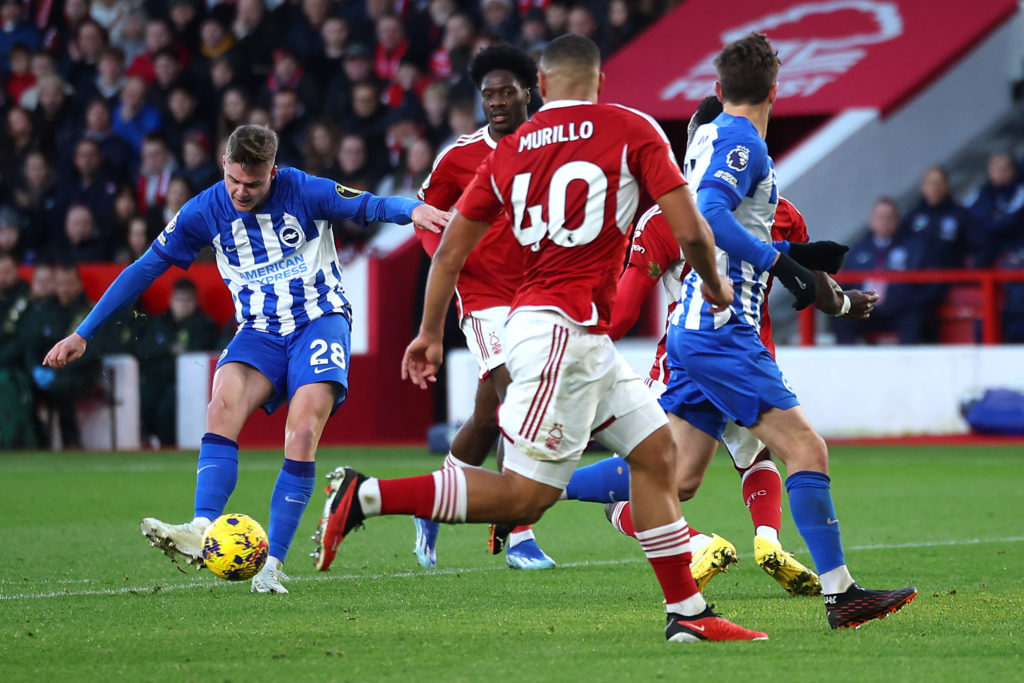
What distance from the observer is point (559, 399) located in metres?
4.65

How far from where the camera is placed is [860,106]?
1694 centimetres

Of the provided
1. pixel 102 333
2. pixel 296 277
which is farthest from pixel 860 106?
pixel 296 277

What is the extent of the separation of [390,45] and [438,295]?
13.9 m

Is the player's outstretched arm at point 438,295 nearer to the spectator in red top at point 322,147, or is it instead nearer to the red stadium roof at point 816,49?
the spectator in red top at point 322,147

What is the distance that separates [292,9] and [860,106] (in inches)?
272

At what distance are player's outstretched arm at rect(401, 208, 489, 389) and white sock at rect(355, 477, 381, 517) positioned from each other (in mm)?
325

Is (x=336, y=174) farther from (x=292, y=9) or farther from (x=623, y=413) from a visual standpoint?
(x=623, y=413)

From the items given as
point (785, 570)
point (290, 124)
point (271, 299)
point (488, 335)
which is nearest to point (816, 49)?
point (290, 124)

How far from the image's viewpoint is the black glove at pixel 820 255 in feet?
17.9

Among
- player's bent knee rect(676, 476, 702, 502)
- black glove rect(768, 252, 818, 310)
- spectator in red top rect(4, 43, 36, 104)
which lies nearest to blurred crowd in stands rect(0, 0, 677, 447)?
spectator in red top rect(4, 43, 36, 104)

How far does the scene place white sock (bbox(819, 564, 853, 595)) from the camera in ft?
17.1

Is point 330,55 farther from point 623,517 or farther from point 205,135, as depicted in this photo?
point 623,517

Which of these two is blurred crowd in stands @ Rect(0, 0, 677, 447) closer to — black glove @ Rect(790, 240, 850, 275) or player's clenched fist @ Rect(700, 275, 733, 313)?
black glove @ Rect(790, 240, 850, 275)

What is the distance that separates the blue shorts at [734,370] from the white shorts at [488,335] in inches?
46.2
